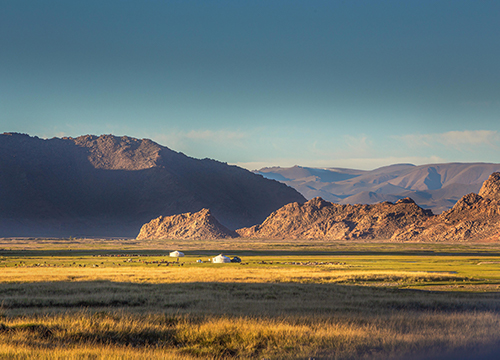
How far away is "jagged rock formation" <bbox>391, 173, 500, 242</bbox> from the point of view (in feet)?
564

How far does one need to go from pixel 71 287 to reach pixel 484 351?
1185 inches

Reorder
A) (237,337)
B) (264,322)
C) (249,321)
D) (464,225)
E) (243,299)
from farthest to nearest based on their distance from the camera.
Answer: (464,225)
(243,299)
(249,321)
(264,322)
(237,337)

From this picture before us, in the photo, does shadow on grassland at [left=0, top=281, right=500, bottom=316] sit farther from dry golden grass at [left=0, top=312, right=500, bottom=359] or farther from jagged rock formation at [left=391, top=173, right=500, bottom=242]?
jagged rock formation at [left=391, top=173, right=500, bottom=242]

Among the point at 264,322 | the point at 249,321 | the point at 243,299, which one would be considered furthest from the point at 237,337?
the point at 243,299

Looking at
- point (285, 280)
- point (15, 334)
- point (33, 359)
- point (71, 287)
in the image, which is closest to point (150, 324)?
point (15, 334)

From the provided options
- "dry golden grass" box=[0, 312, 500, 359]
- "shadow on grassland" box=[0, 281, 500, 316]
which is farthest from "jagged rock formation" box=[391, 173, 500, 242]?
"dry golden grass" box=[0, 312, 500, 359]

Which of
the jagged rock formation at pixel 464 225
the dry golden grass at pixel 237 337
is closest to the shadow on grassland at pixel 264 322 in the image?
the dry golden grass at pixel 237 337

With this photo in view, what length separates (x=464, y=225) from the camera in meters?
180

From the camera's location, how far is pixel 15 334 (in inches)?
718

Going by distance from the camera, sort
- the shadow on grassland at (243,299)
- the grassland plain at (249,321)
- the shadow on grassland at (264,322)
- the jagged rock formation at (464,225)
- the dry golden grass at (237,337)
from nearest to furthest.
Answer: the dry golden grass at (237,337), the grassland plain at (249,321), the shadow on grassland at (264,322), the shadow on grassland at (243,299), the jagged rock formation at (464,225)

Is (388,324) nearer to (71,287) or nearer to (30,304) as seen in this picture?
(30,304)

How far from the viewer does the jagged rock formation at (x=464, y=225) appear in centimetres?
17200

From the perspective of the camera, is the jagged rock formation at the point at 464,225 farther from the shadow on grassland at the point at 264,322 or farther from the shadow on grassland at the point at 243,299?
the shadow on grassland at the point at 264,322

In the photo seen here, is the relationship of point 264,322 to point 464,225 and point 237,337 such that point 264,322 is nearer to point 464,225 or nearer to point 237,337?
point 237,337
